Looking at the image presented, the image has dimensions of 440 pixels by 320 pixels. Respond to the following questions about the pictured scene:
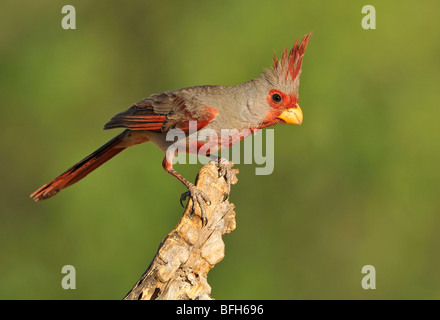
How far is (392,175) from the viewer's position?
284 inches

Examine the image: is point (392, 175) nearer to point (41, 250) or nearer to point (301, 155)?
point (301, 155)

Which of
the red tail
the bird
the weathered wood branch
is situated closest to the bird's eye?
the bird

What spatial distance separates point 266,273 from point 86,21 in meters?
3.85

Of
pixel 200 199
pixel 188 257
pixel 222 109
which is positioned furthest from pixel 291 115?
pixel 188 257

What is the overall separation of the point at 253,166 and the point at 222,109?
242 centimetres

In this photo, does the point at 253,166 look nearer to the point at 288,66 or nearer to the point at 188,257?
the point at 288,66

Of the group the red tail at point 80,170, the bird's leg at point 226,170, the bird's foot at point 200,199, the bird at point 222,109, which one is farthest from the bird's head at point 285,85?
the red tail at point 80,170

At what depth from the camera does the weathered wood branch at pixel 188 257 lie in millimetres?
3568

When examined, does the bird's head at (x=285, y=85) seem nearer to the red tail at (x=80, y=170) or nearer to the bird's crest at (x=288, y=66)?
the bird's crest at (x=288, y=66)

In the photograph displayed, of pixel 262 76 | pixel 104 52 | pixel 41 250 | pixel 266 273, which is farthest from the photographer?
pixel 104 52

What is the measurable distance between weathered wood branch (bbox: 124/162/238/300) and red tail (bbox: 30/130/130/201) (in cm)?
107

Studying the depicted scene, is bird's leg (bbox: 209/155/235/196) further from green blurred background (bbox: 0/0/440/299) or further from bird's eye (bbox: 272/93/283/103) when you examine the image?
green blurred background (bbox: 0/0/440/299)

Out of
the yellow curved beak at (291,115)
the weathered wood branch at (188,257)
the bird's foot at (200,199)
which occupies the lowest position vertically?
the weathered wood branch at (188,257)

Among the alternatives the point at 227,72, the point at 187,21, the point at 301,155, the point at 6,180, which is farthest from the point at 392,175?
the point at 6,180
